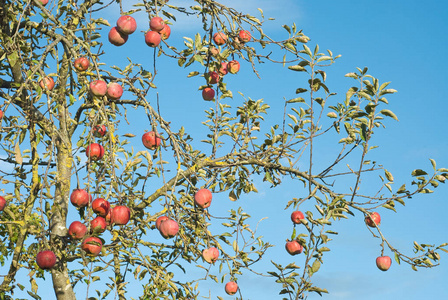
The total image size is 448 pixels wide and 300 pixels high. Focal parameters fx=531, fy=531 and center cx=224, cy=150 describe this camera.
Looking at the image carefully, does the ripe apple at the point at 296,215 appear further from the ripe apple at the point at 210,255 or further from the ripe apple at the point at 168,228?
the ripe apple at the point at 168,228

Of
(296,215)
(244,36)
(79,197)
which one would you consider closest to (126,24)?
(244,36)

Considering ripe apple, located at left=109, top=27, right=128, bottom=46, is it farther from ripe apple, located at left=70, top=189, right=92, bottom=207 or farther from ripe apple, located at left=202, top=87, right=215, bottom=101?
ripe apple, located at left=70, top=189, right=92, bottom=207

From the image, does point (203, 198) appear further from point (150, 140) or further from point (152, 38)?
point (152, 38)

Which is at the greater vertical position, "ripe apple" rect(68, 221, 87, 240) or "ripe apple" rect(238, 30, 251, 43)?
"ripe apple" rect(238, 30, 251, 43)

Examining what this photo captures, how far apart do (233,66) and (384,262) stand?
7.69 feet

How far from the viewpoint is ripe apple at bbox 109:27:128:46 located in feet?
15.0

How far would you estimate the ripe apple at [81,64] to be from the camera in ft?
15.8

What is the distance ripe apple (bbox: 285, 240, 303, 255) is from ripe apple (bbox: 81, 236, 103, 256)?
1.89 m

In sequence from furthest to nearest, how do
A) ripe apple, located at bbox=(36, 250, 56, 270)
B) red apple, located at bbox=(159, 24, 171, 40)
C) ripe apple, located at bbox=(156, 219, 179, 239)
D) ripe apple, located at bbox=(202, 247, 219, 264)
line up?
ripe apple, located at bbox=(202, 247, 219, 264) → red apple, located at bbox=(159, 24, 171, 40) → ripe apple, located at bbox=(36, 250, 56, 270) → ripe apple, located at bbox=(156, 219, 179, 239)

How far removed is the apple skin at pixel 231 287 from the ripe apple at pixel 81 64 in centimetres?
252

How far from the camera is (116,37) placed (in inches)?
180

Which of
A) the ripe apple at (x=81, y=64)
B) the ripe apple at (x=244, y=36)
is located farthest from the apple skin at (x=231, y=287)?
the ripe apple at (x=81, y=64)

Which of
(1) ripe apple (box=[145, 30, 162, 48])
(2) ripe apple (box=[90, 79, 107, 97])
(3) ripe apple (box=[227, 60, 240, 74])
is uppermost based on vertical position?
(3) ripe apple (box=[227, 60, 240, 74])

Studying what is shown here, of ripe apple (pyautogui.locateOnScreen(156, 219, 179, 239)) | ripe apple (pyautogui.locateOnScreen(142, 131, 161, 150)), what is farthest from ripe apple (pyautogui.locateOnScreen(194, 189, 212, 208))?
ripe apple (pyautogui.locateOnScreen(142, 131, 161, 150))
